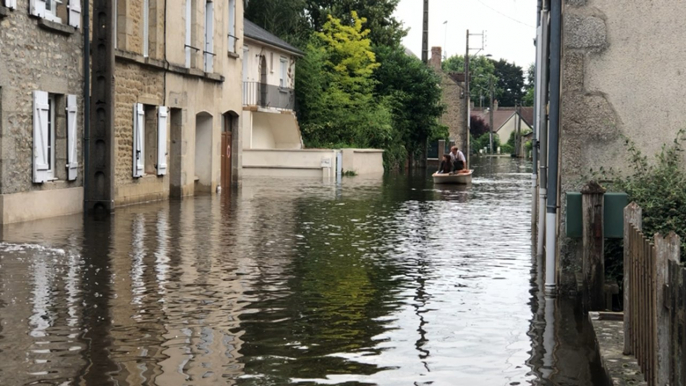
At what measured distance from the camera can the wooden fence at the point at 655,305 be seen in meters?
5.41

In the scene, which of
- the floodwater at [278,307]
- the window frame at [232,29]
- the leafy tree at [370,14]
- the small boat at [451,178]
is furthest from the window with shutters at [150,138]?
the leafy tree at [370,14]

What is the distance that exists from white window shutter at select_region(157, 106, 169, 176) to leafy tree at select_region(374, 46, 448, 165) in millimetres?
33175

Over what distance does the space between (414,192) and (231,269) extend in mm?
21088

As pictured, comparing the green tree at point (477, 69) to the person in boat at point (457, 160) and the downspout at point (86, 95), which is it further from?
the downspout at point (86, 95)

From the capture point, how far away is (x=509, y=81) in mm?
151000

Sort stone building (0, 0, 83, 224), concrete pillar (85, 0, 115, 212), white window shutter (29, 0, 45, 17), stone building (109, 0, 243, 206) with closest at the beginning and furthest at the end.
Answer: stone building (0, 0, 83, 224)
white window shutter (29, 0, 45, 17)
concrete pillar (85, 0, 115, 212)
stone building (109, 0, 243, 206)

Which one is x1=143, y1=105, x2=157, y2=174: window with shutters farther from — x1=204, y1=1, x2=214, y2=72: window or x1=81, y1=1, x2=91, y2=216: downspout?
x1=204, y1=1, x2=214, y2=72: window

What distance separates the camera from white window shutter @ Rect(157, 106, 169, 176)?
26281 millimetres

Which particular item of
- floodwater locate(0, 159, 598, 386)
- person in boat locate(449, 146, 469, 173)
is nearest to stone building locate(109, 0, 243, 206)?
floodwater locate(0, 159, 598, 386)

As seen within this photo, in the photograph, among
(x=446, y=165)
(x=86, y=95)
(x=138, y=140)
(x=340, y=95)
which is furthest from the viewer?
(x=340, y=95)

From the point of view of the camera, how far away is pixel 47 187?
66.0 ft

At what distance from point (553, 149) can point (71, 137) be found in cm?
1227

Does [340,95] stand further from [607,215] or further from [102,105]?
[607,215]

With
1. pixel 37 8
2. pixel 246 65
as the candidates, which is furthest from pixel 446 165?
pixel 37 8
